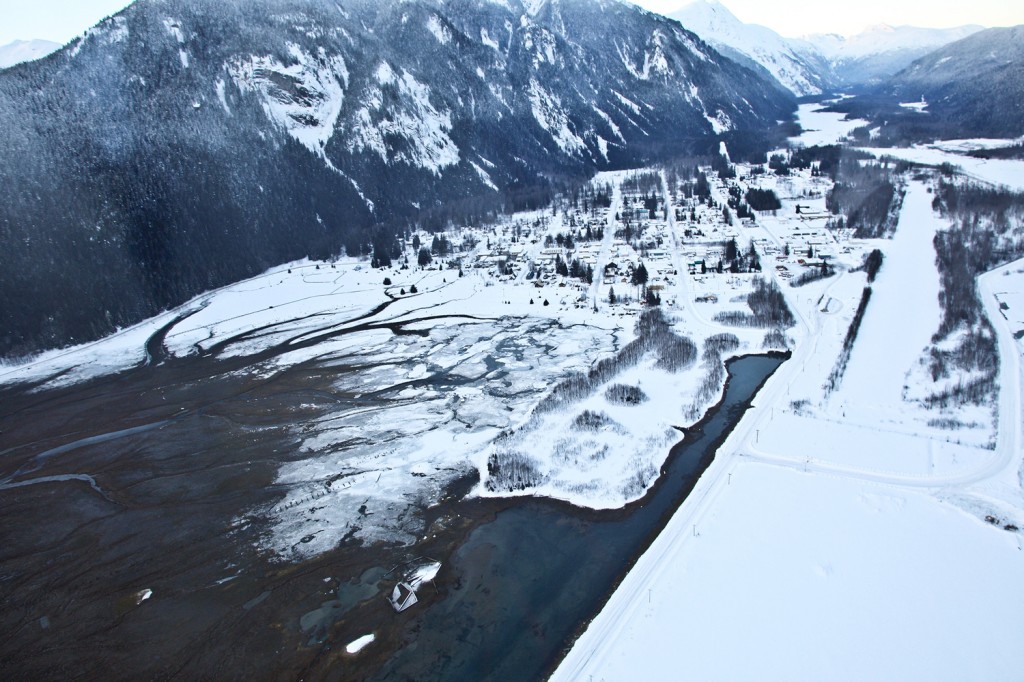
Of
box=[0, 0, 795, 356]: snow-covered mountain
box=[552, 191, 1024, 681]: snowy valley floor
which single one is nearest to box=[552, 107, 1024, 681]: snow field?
box=[552, 191, 1024, 681]: snowy valley floor

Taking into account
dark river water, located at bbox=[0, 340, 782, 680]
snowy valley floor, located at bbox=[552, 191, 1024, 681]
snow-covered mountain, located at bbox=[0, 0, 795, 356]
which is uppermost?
snow-covered mountain, located at bbox=[0, 0, 795, 356]

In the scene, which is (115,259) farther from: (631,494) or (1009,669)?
(1009,669)

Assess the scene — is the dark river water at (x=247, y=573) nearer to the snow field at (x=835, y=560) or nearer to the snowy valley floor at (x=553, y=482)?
the snowy valley floor at (x=553, y=482)

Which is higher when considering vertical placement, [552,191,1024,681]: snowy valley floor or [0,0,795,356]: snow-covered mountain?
[0,0,795,356]: snow-covered mountain

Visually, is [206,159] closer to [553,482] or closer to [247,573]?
[247,573]

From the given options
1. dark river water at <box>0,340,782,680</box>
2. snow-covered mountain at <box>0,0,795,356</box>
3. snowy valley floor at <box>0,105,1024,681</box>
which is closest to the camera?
snowy valley floor at <box>0,105,1024,681</box>

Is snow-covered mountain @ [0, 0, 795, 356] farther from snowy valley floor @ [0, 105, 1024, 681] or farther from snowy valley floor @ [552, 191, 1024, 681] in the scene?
snowy valley floor @ [552, 191, 1024, 681]

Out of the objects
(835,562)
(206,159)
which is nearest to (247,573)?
(835,562)

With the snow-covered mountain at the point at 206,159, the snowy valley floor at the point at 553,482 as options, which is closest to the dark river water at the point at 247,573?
the snowy valley floor at the point at 553,482

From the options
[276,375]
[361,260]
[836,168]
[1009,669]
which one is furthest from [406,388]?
[836,168]
